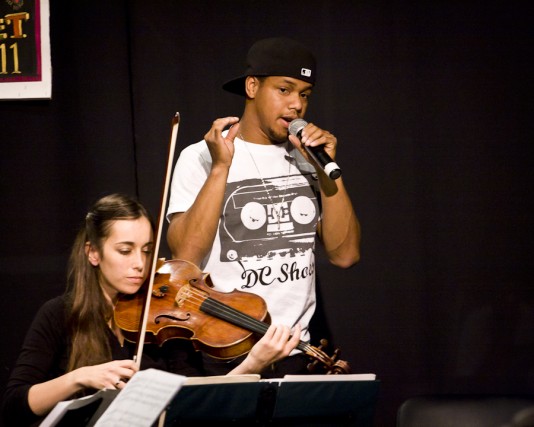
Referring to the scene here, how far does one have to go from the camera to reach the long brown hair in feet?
7.98

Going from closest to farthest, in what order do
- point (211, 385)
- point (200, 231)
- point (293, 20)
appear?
point (211, 385) < point (200, 231) < point (293, 20)

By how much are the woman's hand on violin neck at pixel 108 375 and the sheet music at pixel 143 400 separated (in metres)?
0.37

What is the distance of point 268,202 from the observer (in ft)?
9.18

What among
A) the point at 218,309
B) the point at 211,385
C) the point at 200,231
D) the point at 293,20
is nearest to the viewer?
the point at 211,385

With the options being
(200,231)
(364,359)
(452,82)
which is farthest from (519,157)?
(200,231)

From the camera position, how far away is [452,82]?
11.8ft

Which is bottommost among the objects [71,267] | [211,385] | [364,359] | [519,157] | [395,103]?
[364,359]

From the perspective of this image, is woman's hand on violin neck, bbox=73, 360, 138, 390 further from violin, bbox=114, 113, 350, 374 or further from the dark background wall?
the dark background wall

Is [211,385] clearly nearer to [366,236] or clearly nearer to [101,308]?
[101,308]

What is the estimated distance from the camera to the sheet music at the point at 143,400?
5.22ft

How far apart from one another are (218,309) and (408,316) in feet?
4.42

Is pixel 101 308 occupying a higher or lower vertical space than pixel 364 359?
higher

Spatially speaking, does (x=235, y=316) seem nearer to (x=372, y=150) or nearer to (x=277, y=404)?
(x=277, y=404)

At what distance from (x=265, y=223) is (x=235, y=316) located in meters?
0.42
